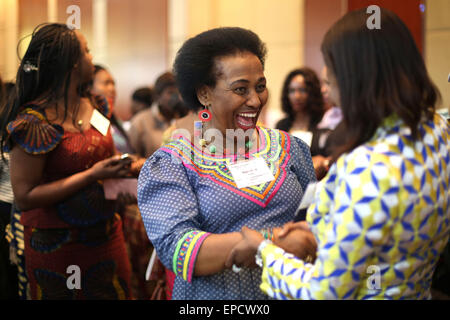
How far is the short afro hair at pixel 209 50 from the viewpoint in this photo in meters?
1.88

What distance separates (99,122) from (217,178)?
1.11 meters

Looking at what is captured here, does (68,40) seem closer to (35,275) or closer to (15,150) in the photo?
(15,150)

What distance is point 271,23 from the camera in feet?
22.2

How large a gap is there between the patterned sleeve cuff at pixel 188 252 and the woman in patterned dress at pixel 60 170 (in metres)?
0.94

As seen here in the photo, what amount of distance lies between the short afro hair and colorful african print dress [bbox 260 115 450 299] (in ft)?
2.72

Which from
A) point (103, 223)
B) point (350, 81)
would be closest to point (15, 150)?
point (103, 223)

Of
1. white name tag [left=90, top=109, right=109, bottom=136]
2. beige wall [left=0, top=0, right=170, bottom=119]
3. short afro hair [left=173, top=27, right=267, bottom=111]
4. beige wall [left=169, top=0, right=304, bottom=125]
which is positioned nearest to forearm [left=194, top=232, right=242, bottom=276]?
short afro hair [left=173, top=27, right=267, bottom=111]

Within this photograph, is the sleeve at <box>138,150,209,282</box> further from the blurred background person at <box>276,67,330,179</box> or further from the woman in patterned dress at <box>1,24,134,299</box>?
the blurred background person at <box>276,67,330,179</box>

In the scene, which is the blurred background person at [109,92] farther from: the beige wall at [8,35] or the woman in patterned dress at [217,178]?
the beige wall at [8,35]

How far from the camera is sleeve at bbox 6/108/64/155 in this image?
225cm

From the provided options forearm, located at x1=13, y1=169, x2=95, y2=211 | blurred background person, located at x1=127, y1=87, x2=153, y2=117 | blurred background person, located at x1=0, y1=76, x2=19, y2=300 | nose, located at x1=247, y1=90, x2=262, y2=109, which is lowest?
blurred background person, located at x1=0, y1=76, x2=19, y2=300

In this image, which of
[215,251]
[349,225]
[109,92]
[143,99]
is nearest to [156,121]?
[109,92]

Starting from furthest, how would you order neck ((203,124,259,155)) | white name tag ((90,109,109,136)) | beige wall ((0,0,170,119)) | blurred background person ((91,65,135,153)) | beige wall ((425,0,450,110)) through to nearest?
beige wall ((0,0,170,119))
beige wall ((425,0,450,110))
blurred background person ((91,65,135,153))
white name tag ((90,109,109,136))
neck ((203,124,259,155))

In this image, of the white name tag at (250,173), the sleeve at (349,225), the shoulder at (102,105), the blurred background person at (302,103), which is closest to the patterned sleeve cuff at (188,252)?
the white name tag at (250,173)
